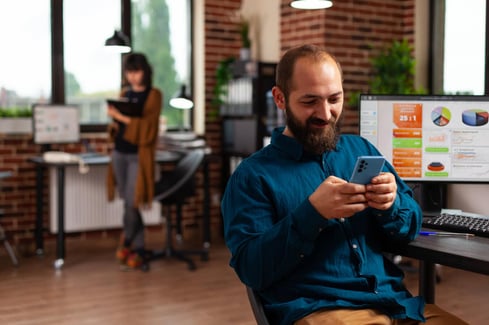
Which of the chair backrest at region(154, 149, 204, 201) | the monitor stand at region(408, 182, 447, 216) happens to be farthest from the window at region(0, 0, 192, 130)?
the monitor stand at region(408, 182, 447, 216)

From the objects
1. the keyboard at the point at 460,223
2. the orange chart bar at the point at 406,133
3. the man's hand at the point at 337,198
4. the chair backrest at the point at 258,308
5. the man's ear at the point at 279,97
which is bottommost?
the chair backrest at the point at 258,308

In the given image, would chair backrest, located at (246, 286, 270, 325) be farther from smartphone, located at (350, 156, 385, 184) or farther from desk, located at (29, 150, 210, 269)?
desk, located at (29, 150, 210, 269)

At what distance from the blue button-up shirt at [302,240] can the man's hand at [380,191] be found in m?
0.12

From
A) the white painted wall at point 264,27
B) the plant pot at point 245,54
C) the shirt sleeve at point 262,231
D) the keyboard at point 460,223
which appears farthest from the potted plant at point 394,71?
the shirt sleeve at point 262,231

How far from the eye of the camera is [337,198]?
154 centimetres

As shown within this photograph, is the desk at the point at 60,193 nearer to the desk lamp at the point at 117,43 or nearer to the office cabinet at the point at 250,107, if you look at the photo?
the office cabinet at the point at 250,107

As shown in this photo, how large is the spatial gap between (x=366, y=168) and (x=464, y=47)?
4164 millimetres

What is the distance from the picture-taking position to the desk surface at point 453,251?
1633 mm

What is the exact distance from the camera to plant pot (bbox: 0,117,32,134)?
17.8ft

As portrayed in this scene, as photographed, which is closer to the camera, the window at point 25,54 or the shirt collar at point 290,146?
the shirt collar at point 290,146

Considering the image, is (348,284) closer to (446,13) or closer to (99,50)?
(446,13)

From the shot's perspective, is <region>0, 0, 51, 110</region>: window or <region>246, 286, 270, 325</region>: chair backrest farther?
<region>0, 0, 51, 110</region>: window

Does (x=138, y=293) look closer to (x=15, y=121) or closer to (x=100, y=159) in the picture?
(x=100, y=159)

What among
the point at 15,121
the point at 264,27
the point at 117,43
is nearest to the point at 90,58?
the point at 117,43
